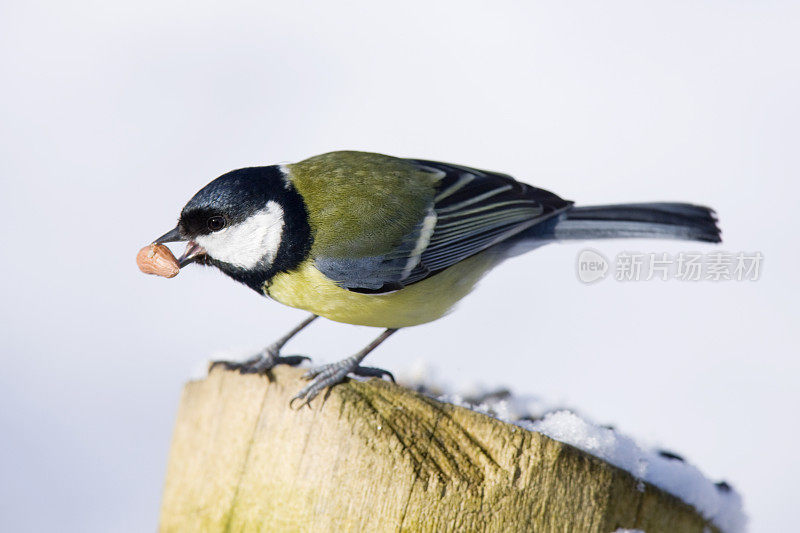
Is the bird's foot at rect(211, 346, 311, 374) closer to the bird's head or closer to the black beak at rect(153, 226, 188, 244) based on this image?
the bird's head

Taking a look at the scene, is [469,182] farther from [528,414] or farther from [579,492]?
[579,492]

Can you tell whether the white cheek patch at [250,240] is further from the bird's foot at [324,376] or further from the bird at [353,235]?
the bird's foot at [324,376]

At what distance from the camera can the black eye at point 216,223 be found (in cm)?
201

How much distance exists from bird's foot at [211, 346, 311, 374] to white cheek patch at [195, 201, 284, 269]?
27cm

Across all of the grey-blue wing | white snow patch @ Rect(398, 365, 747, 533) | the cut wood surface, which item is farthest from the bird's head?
white snow patch @ Rect(398, 365, 747, 533)

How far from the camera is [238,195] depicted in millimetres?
2002

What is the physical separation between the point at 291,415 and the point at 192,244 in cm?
64

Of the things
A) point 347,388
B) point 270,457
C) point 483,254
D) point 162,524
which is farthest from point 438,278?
point 162,524

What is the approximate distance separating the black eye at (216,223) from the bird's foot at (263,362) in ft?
1.23

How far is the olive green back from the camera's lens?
2.12m

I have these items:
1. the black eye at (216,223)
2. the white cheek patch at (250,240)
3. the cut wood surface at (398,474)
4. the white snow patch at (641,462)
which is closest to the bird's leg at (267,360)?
the cut wood surface at (398,474)

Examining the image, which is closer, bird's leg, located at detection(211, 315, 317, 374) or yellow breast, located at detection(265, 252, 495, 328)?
bird's leg, located at detection(211, 315, 317, 374)

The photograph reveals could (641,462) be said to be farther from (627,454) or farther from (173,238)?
(173,238)

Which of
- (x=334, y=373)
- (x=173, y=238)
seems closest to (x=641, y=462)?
(x=334, y=373)
